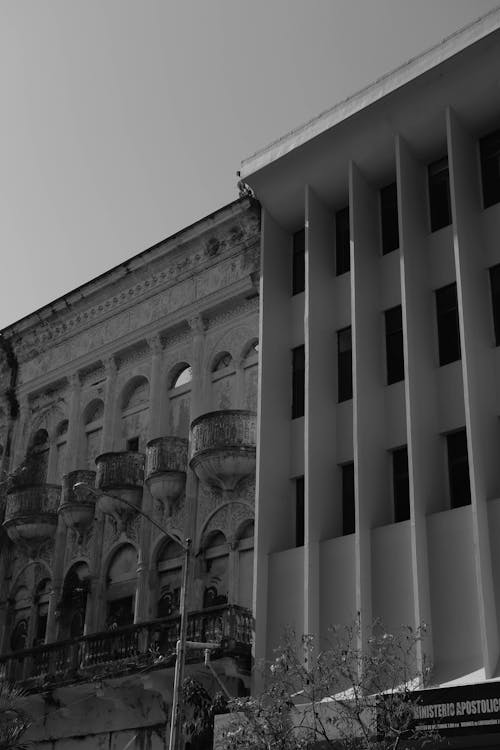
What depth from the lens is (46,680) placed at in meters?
25.8

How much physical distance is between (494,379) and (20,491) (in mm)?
15948

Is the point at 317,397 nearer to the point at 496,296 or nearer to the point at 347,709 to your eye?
the point at 496,296

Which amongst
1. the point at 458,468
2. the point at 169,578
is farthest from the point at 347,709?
the point at 169,578

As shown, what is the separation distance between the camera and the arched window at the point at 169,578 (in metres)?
26.8

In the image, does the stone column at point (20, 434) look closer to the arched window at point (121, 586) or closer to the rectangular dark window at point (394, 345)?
the arched window at point (121, 586)

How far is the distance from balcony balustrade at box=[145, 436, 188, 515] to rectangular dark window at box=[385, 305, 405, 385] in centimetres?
689

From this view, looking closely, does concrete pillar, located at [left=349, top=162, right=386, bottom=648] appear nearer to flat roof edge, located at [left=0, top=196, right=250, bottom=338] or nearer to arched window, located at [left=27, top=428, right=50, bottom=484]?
flat roof edge, located at [left=0, top=196, right=250, bottom=338]

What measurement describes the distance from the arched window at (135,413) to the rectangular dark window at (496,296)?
11.6 meters

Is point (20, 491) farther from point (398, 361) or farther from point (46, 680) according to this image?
point (398, 361)

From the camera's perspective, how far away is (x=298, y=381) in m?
25.3

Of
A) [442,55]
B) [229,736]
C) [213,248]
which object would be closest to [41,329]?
[213,248]

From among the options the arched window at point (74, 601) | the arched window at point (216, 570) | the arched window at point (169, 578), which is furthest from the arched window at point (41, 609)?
the arched window at point (216, 570)

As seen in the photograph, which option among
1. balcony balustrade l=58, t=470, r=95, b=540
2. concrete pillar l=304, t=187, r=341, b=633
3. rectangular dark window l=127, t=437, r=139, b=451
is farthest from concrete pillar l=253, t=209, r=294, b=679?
balcony balustrade l=58, t=470, r=95, b=540

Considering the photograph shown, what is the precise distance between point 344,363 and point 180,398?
662cm
